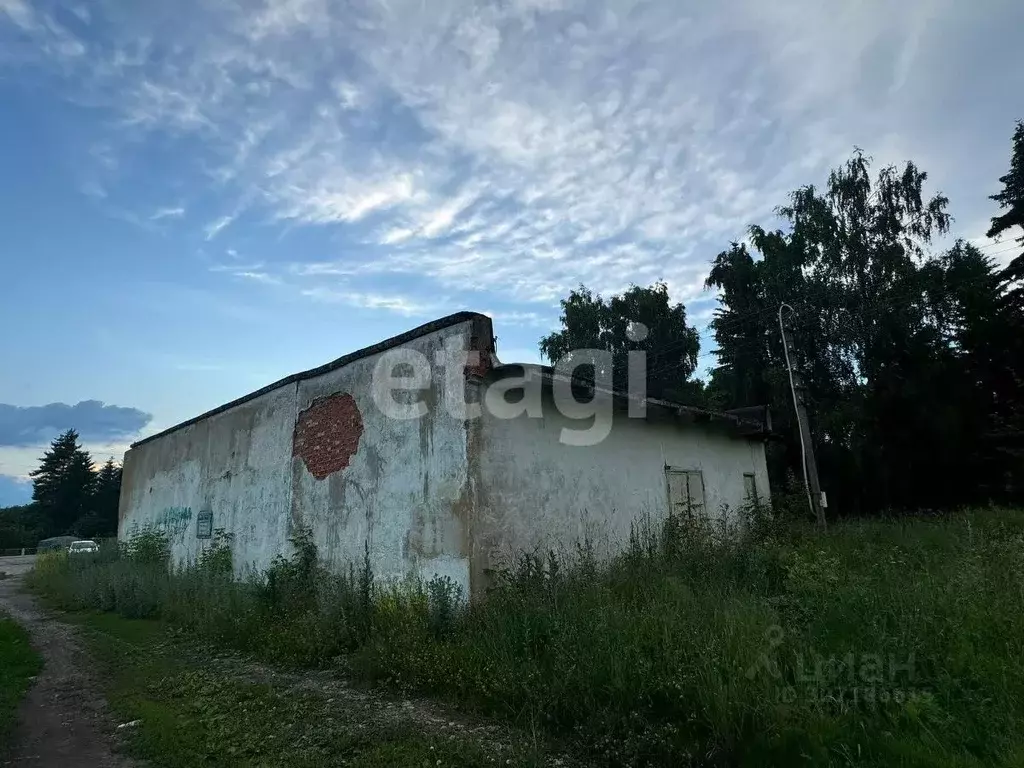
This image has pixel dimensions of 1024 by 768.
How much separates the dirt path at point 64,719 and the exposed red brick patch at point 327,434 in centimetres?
360

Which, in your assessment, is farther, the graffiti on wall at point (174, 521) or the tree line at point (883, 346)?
the tree line at point (883, 346)

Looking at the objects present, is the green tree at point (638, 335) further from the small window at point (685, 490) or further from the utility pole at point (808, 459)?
the small window at point (685, 490)

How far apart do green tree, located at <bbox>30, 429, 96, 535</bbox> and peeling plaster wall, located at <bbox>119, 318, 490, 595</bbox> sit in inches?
1960

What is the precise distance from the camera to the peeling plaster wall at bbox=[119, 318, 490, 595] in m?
7.42

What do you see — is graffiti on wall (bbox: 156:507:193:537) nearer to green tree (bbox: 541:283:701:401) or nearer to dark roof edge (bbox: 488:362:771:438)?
dark roof edge (bbox: 488:362:771:438)

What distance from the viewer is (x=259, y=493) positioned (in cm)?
1070

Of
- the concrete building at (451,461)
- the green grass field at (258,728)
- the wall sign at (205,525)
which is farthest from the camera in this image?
the wall sign at (205,525)

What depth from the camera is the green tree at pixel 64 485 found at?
174ft

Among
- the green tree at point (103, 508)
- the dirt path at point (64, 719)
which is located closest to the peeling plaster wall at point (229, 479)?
the dirt path at point (64, 719)

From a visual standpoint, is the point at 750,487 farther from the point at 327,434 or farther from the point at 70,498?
the point at 70,498

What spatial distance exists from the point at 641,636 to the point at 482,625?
78.2 inches

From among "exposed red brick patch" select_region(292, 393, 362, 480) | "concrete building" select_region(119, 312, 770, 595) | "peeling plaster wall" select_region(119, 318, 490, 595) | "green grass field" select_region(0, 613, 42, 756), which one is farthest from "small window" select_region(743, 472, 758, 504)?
"green grass field" select_region(0, 613, 42, 756)

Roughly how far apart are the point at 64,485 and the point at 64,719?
60039 mm

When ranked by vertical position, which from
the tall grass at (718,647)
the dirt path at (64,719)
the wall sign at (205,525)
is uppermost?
the wall sign at (205,525)
